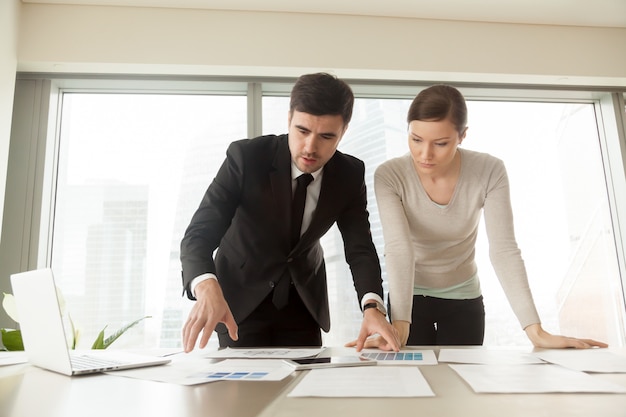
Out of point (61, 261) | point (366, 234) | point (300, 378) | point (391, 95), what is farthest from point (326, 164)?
point (61, 261)

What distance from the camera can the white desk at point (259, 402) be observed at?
488mm

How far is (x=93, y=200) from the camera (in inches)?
115

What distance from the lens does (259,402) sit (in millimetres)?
546

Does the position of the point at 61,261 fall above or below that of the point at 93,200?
below

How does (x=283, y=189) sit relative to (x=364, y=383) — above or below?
above

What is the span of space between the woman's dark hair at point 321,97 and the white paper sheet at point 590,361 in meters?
0.87

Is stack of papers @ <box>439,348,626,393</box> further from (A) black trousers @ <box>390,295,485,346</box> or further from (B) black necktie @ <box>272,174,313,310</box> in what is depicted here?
(B) black necktie @ <box>272,174,313,310</box>

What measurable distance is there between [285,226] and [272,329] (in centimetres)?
33

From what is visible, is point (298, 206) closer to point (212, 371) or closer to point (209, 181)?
point (212, 371)

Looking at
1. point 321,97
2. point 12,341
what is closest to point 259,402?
point 321,97

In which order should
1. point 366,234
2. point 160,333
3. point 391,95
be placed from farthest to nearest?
point 391,95, point 160,333, point 366,234

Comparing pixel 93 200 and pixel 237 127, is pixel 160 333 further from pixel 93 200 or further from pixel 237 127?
pixel 237 127

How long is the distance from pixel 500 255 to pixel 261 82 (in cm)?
209

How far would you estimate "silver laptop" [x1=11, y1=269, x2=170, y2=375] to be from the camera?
775 mm
